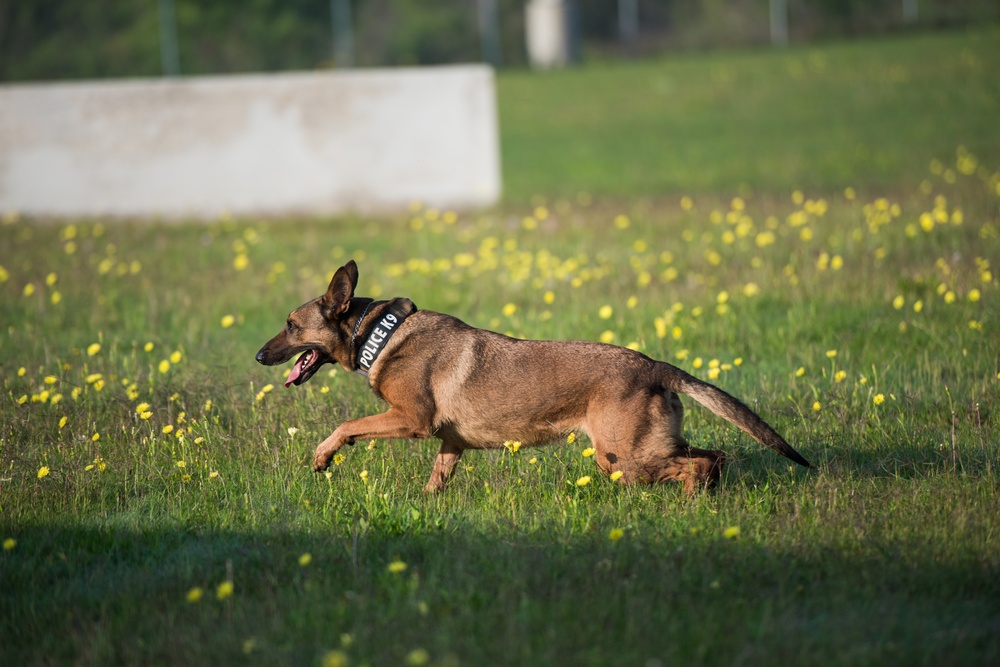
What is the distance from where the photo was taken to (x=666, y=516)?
4555 millimetres

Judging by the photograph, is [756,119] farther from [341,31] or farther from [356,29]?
[356,29]

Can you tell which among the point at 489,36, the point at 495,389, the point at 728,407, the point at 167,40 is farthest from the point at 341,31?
the point at 728,407

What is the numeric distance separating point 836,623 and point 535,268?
641 cm

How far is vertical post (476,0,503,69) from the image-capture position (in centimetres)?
3244

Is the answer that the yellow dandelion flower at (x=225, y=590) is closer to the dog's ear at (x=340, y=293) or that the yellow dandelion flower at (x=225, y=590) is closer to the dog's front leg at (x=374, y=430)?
the dog's front leg at (x=374, y=430)

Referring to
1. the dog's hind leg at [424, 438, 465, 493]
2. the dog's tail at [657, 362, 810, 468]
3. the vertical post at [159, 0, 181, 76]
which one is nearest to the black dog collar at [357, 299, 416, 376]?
the dog's hind leg at [424, 438, 465, 493]

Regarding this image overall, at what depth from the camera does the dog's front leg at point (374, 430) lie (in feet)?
16.1

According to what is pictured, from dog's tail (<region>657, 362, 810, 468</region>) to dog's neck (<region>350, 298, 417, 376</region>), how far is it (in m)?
1.29

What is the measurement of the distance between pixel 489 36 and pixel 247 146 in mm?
19869

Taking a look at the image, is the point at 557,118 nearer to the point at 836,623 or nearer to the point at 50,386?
the point at 50,386

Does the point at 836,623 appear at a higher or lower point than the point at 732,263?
lower

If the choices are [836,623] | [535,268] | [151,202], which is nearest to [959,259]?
[535,268]

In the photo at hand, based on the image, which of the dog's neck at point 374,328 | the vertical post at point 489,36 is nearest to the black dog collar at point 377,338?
the dog's neck at point 374,328

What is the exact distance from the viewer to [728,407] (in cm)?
470
